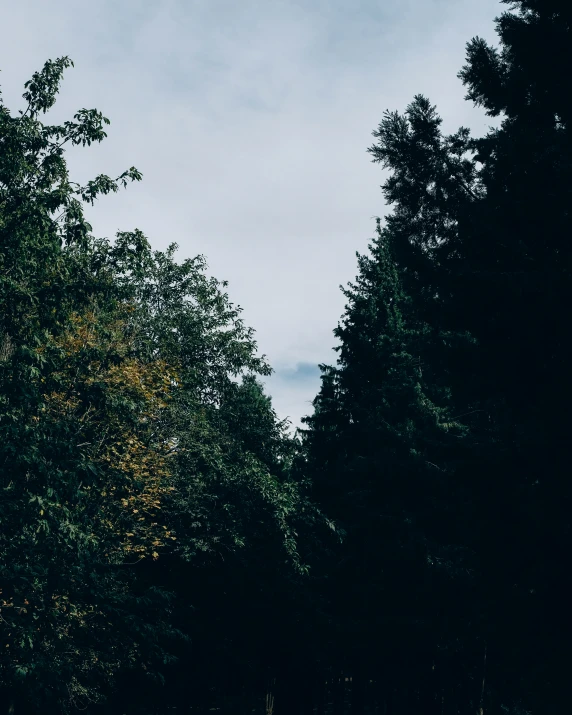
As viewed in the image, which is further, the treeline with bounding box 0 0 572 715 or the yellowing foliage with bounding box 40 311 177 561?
the yellowing foliage with bounding box 40 311 177 561

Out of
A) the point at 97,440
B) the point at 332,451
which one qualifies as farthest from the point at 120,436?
the point at 332,451

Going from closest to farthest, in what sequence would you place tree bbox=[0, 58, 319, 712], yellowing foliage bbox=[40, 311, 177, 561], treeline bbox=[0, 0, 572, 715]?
treeline bbox=[0, 0, 572, 715] < tree bbox=[0, 58, 319, 712] < yellowing foliage bbox=[40, 311, 177, 561]

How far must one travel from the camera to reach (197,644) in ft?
101

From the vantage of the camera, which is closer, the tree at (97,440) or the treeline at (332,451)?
the treeline at (332,451)

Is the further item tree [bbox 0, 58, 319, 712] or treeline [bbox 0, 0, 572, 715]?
tree [bbox 0, 58, 319, 712]

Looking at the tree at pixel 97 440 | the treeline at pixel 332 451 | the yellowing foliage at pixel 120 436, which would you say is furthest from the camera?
the yellowing foliage at pixel 120 436

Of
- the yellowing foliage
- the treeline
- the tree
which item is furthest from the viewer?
the yellowing foliage

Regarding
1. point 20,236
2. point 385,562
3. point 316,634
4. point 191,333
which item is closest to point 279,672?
point 316,634

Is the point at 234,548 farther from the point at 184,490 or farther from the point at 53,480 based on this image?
the point at 53,480

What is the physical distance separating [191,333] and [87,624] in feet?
43.7

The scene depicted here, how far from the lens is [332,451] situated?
27562 millimetres

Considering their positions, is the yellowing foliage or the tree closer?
the tree

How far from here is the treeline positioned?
9.85m

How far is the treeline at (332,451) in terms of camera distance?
985cm
